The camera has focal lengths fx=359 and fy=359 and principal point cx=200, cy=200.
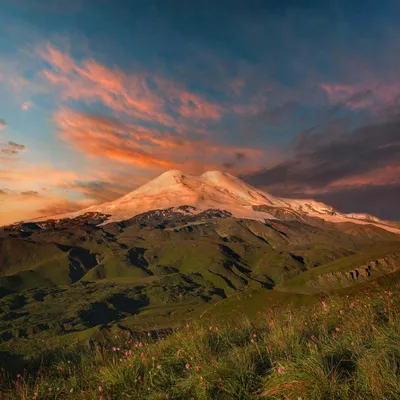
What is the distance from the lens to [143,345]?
37.1ft

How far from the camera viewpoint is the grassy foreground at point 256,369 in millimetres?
6355

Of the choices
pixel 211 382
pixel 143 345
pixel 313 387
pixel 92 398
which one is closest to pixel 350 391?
pixel 313 387

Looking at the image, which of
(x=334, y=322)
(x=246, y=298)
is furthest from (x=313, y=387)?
(x=246, y=298)

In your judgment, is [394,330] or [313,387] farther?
[394,330]

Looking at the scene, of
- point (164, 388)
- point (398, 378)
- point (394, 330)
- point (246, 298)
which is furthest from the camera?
point (246, 298)

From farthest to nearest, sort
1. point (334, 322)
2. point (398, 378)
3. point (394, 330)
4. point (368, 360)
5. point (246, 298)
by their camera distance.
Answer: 1. point (246, 298)
2. point (334, 322)
3. point (394, 330)
4. point (368, 360)
5. point (398, 378)

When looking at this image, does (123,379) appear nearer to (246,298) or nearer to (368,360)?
(368,360)

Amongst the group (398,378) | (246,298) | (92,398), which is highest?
(398,378)

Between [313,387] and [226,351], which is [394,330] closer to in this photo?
[313,387]

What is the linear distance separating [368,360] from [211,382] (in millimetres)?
3049

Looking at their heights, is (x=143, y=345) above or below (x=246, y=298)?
above

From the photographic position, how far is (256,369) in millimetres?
7680

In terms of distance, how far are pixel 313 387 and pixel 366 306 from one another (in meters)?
6.04

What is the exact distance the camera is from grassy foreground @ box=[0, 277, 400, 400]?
20.9 ft
